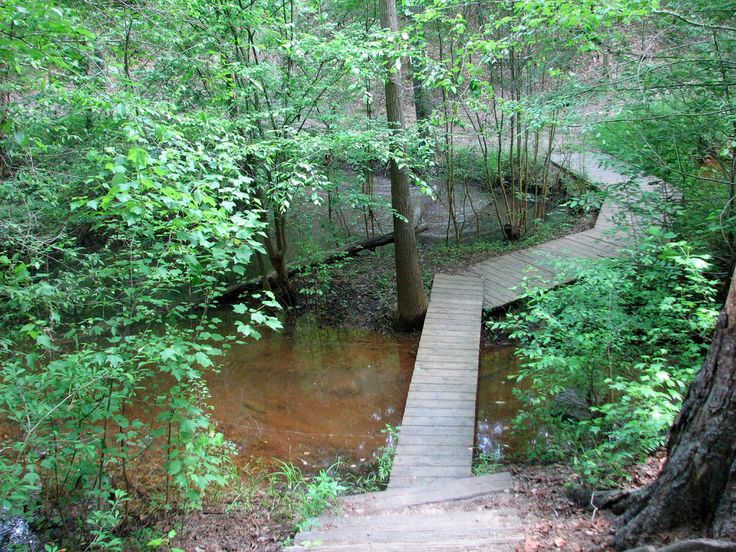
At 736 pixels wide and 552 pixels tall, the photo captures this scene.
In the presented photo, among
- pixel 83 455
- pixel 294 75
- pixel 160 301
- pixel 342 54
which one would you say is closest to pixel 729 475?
pixel 160 301

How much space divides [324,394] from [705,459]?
5422 mm

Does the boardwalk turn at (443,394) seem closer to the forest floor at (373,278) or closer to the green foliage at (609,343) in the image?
the green foliage at (609,343)

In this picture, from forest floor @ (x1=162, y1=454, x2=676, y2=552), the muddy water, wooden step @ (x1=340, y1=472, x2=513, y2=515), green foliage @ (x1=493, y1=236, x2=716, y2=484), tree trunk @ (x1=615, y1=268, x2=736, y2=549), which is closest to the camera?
tree trunk @ (x1=615, y1=268, x2=736, y2=549)

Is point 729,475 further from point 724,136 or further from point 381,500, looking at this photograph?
point 724,136

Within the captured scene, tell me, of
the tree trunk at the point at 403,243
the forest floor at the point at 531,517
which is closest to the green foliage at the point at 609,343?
the forest floor at the point at 531,517

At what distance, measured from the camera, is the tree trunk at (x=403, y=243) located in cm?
752

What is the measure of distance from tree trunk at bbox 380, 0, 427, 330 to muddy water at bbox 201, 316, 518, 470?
505 millimetres

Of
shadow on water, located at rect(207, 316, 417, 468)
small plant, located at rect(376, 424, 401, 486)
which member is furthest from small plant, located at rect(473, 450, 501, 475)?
shadow on water, located at rect(207, 316, 417, 468)

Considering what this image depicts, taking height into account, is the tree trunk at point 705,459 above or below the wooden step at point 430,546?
above

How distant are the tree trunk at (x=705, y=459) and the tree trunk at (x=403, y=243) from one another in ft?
18.9

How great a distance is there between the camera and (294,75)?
8.00 m

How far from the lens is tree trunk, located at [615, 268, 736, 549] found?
213cm

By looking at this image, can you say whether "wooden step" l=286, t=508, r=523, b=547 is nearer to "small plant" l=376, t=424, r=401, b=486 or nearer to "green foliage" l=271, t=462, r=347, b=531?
"green foliage" l=271, t=462, r=347, b=531

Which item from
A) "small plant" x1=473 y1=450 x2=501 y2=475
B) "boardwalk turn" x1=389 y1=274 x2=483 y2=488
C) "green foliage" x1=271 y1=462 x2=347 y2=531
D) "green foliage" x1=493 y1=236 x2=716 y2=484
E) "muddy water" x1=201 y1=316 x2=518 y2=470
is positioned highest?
"green foliage" x1=493 y1=236 x2=716 y2=484
